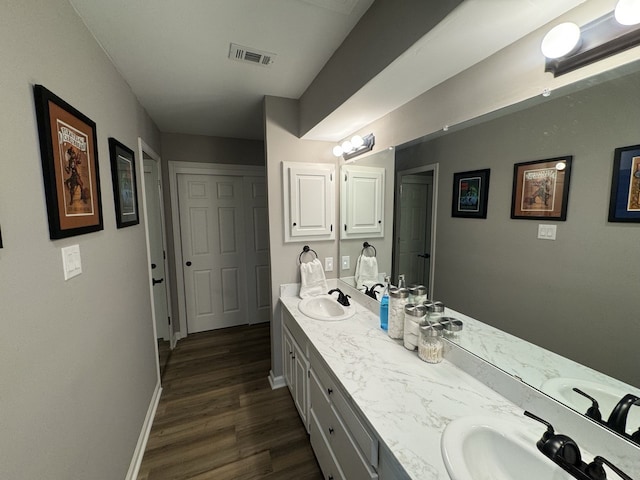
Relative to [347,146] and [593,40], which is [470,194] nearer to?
[593,40]

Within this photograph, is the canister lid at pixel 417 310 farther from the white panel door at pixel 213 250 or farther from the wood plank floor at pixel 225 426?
the white panel door at pixel 213 250

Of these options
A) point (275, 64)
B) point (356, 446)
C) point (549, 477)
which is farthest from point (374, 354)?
point (275, 64)

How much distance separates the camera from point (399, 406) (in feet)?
3.22

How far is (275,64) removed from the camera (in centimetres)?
164

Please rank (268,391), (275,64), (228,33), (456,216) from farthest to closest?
1. (268,391)
2. (275,64)
3. (228,33)
4. (456,216)

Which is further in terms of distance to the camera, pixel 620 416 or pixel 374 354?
pixel 374 354

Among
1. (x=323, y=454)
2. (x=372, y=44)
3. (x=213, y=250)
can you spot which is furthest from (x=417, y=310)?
(x=213, y=250)

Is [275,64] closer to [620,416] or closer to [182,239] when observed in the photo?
[620,416]

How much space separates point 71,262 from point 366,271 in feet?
5.60

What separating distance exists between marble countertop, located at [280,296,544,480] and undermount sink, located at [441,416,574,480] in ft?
0.15

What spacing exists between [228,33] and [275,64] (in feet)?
1.12

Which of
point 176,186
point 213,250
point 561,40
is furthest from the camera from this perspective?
point 213,250

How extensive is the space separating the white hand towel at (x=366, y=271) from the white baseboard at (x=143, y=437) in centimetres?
181

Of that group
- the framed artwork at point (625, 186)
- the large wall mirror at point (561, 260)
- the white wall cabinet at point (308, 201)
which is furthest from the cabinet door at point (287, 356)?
the framed artwork at point (625, 186)
